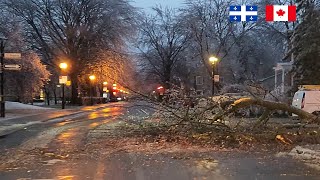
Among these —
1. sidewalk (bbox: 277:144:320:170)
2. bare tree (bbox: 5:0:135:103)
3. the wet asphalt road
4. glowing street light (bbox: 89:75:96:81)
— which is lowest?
the wet asphalt road

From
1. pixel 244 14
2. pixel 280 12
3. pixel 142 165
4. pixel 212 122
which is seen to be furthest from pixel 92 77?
pixel 142 165

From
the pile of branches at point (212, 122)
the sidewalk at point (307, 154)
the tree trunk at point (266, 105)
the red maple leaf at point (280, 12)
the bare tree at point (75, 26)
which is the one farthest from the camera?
the bare tree at point (75, 26)

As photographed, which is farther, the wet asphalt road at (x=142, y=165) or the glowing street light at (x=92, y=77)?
the glowing street light at (x=92, y=77)

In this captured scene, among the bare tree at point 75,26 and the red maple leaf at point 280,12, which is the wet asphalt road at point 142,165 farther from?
the bare tree at point 75,26

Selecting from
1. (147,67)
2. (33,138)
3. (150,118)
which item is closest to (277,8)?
(150,118)

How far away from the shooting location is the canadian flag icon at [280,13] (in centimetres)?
2134

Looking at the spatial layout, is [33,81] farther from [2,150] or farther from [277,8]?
[2,150]

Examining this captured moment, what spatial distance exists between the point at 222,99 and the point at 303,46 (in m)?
18.9

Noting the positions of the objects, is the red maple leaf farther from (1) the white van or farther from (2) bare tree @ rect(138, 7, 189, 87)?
(2) bare tree @ rect(138, 7, 189, 87)

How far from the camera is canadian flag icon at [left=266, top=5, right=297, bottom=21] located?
21.3m

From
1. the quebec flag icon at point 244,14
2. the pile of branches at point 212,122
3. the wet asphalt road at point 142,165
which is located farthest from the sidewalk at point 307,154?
the quebec flag icon at point 244,14

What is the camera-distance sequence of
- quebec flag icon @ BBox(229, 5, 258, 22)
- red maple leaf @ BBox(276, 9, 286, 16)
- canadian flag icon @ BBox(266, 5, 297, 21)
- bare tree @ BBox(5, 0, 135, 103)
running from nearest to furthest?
canadian flag icon @ BBox(266, 5, 297, 21), quebec flag icon @ BBox(229, 5, 258, 22), red maple leaf @ BBox(276, 9, 286, 16), bare tree @ BBox(5, 0, 135, 103)

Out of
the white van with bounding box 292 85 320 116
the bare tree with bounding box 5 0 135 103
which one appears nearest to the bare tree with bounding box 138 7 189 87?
the bare tree with bounding box 5 0 135 103

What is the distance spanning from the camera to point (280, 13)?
895 inches
